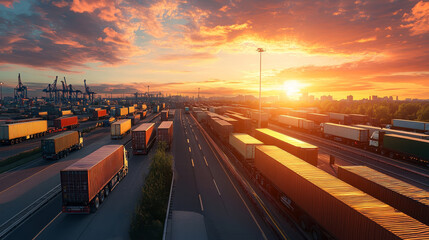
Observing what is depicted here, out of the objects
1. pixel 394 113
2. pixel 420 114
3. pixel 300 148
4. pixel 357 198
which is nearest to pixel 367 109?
pixel 394 113

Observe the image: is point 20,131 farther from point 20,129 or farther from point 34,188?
point 34,188

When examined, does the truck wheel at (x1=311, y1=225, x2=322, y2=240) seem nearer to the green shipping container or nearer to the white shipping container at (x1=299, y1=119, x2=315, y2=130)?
the green shipping container

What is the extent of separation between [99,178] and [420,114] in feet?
324

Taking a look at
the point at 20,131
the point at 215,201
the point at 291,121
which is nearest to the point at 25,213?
the point at 215,201

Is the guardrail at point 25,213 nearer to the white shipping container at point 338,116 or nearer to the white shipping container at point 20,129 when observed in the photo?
the white shipping container at point 20,129

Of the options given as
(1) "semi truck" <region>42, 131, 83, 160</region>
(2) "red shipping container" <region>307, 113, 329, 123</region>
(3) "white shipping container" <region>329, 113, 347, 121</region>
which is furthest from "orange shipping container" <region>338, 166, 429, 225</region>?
(3) "white shipping container" <region>329, 113, 347, 121</region>

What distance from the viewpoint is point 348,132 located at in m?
41.7

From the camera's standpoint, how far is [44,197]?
64.4ft

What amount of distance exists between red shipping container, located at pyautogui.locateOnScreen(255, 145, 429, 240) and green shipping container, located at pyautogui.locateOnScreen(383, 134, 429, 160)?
25384mm

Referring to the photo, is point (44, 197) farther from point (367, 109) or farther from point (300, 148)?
point (367, 109)

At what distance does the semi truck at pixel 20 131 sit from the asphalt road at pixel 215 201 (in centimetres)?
3748

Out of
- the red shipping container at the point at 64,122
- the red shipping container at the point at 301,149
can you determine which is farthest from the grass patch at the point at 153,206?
the red shipping container at the point at 64,122

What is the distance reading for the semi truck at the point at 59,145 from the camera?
30714mm

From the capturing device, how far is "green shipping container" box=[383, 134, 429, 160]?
28.9m
